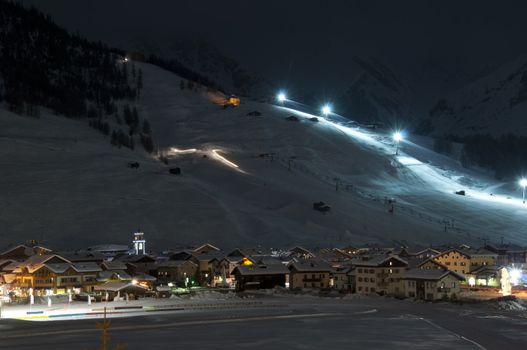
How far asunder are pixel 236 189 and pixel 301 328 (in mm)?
87190

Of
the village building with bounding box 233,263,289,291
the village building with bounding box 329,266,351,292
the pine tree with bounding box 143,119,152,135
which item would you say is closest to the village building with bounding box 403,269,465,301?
the village building with bounding box 329,266,351,292

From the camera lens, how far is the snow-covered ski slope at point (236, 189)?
3935 inches

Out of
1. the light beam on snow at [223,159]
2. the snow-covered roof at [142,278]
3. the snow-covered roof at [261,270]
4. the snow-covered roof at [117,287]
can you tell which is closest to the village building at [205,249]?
the snow-covered roof at [142,278]

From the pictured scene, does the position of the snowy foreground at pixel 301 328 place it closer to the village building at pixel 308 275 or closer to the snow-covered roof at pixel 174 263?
the village building at pixel 308 275

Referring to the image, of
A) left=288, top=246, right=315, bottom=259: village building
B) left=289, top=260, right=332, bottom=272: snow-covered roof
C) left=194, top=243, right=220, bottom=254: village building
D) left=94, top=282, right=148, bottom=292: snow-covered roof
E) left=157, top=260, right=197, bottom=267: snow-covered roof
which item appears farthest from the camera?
left=194, top=243, right=220, bottom=254: village building

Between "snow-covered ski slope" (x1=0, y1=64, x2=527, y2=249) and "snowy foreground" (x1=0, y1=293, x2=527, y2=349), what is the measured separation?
48305mm

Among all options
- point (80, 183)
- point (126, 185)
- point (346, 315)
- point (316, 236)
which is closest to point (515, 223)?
point (316, 236)

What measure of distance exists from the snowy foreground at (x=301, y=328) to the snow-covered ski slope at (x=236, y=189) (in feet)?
158

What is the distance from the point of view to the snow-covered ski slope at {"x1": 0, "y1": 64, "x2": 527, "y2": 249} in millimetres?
99938

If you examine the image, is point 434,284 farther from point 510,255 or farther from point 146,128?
point 146,128

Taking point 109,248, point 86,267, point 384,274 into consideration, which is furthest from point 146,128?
point 384,274

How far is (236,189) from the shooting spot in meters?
125

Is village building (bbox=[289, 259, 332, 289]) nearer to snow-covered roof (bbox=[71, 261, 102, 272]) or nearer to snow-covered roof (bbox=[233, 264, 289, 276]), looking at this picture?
snow-covered roof (bbox=[233, 264, 289, 276])

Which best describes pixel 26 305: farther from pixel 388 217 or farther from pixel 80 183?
pixel 388 217
